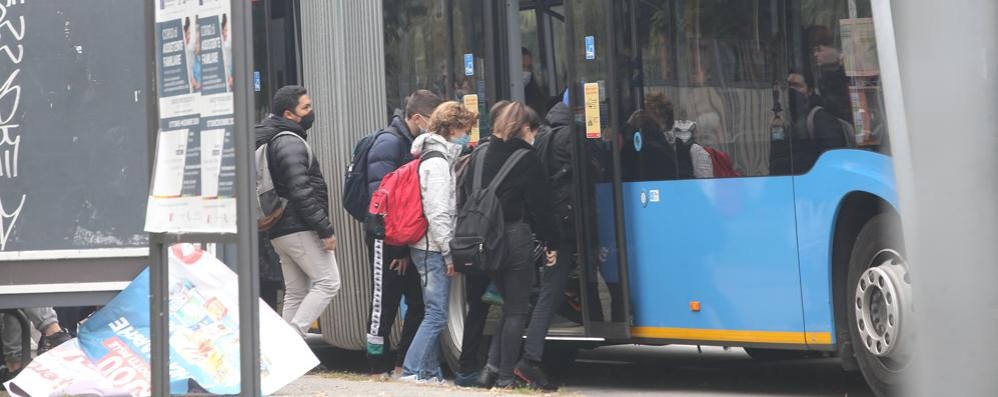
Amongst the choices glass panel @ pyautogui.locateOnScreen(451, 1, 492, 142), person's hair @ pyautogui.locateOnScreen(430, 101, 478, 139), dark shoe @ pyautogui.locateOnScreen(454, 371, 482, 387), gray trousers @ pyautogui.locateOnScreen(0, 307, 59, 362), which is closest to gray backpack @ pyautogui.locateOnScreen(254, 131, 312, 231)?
person's hair @ pyautogui.locateOnScreen(430, 101, 478, 139)

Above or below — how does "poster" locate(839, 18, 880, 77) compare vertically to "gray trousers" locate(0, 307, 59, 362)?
above

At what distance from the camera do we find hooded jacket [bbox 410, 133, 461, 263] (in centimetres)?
840

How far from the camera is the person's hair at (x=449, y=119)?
8453 millimetres

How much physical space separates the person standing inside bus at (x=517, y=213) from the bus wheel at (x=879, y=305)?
1724mm

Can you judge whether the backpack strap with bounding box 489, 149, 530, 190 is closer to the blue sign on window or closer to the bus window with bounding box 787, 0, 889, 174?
the blue sign on window

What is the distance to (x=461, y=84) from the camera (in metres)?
9.27

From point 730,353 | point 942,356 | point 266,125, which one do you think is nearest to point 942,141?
point 942,356

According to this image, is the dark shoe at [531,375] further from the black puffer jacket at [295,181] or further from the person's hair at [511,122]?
the black puffer jacket at [295,181]

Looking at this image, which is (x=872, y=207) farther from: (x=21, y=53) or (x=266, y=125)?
(x=21, y=53)

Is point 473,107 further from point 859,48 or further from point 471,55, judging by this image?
point 859,48

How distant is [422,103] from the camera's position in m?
8.98

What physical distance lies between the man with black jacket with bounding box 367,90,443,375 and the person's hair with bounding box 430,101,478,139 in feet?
1.44

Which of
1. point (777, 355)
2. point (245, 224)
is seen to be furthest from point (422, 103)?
point (245, 224)

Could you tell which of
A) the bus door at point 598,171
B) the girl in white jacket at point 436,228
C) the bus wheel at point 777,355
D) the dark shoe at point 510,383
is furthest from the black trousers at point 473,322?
the bus wheel at point 777,355
